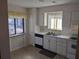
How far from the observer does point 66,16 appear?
173 inches

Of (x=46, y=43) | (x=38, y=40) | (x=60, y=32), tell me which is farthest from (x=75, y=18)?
(x=38, y=40)

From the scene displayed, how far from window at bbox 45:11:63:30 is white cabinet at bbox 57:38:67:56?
3.50 feet

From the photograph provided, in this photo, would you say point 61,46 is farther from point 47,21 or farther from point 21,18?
point 21,18

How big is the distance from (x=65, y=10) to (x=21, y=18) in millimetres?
2744

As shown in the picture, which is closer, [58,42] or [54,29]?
[58,42]

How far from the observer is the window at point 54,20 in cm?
506

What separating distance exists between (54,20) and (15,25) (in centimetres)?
238

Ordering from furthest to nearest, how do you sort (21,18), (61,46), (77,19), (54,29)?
(21,18) → (54,29) → (61,46) → (77,19)

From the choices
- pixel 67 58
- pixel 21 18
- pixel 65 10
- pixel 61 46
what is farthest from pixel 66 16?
pixel 21 18

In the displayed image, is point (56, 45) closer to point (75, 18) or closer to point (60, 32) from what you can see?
point (60, 32)

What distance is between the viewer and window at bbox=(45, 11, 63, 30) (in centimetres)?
506

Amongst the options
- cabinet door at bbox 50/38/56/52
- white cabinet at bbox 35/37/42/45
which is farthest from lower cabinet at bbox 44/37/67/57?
white cabinet at bbox 35/37/42/45

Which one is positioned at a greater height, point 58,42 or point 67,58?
point 58,42

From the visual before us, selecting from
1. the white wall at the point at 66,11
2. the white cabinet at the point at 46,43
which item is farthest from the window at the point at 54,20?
the white cabinet at the point at 46,43
